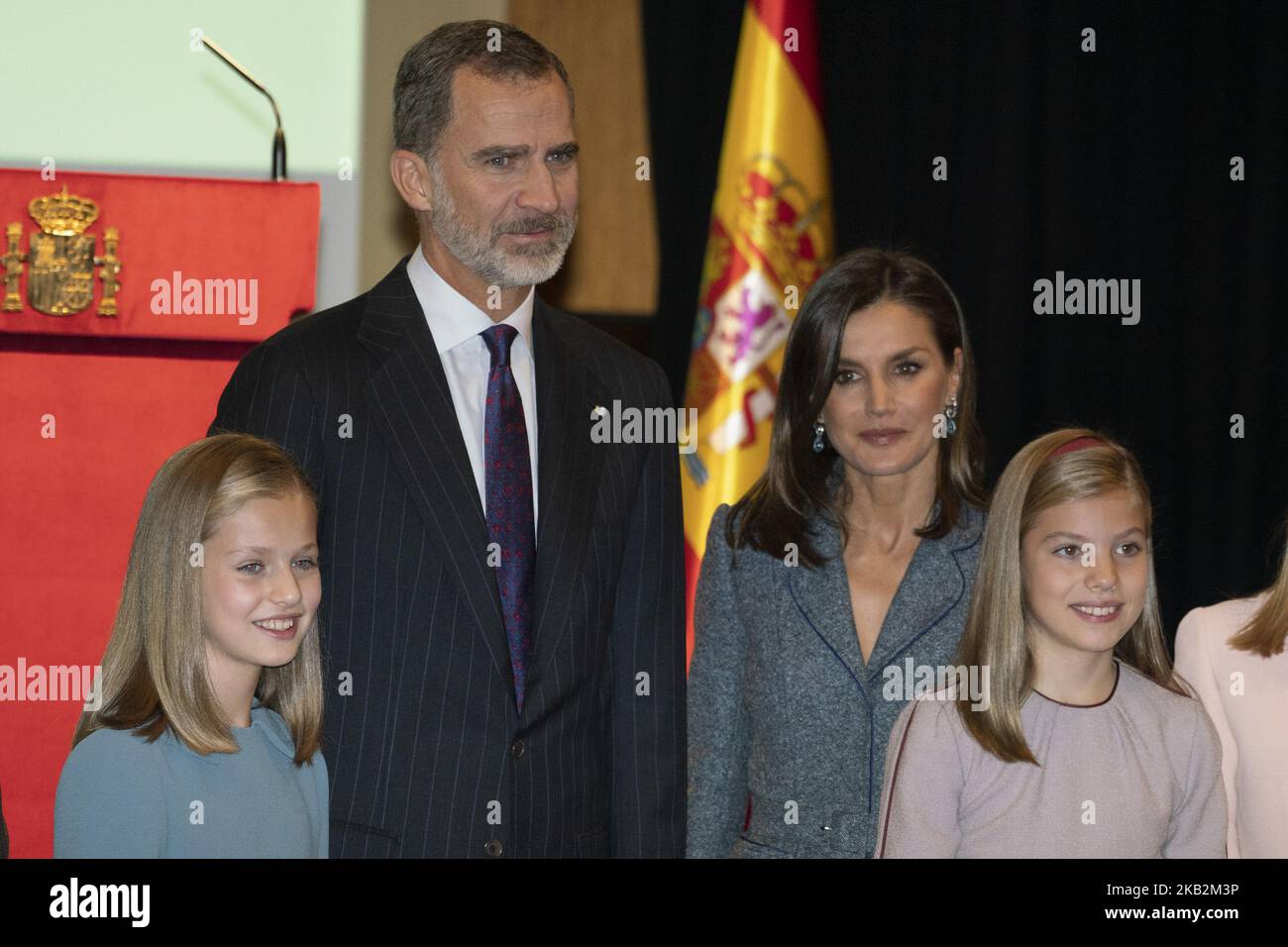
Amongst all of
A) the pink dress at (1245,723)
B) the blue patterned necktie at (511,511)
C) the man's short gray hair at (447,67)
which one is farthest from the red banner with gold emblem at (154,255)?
the pink dress at (1245,723)

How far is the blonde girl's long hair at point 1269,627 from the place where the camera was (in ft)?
7.95

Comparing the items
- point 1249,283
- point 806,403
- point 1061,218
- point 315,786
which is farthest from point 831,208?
point 315,786

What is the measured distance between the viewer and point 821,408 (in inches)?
102

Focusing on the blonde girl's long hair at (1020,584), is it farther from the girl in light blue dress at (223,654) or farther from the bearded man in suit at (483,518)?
the girl in light blue dress at (223,654)

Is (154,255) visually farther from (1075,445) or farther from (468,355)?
(1075,445)

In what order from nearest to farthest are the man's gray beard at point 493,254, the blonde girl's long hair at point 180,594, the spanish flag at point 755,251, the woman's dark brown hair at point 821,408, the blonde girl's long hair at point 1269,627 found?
the blonde girl's long hair at point 180,594
the man's gray beard at point 493,254
the blonde girl's long hair at point 1269,627
the woman's dark brown hair at point 821,408
the spanish flag at point 755,251

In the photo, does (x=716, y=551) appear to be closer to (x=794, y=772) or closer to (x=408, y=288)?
(x=794, y=772)

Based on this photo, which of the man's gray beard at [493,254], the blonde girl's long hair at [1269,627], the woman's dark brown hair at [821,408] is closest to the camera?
the man's gray beard at [493,254]

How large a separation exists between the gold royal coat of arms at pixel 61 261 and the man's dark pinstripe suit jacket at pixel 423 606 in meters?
1.32

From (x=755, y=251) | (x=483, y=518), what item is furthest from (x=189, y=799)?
(x=755, y=251)

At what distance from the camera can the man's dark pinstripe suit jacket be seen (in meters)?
2.17

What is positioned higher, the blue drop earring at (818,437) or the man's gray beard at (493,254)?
the man's gray beard at (493,254)

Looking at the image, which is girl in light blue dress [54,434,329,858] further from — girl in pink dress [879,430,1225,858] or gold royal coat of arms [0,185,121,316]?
gold royal coat of arms [0,185,121,316]

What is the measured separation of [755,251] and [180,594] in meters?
2.36
